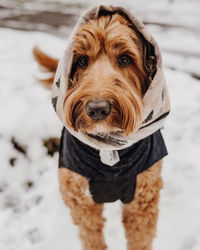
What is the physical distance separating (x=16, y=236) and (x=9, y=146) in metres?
1.02

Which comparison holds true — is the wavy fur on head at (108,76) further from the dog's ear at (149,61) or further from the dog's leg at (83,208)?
the dog's leg at (83,208)

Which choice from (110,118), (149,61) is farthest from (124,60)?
(110,118)

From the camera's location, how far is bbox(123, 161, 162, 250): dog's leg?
2164 mm

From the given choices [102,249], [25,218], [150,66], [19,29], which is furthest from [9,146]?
[19,29]

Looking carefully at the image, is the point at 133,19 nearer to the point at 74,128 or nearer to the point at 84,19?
the point at 84,19

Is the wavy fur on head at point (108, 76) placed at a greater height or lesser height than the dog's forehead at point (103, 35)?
lesser

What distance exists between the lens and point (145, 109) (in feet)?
6.13

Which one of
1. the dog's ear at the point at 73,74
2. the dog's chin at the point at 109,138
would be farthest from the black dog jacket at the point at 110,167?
the dog's ear at the point at 73,74

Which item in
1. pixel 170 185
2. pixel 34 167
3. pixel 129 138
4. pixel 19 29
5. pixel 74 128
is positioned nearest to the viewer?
pixel 74 128

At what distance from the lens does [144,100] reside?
186 cm

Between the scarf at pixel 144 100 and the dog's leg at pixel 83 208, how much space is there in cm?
33

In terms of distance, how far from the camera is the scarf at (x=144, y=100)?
180 cm

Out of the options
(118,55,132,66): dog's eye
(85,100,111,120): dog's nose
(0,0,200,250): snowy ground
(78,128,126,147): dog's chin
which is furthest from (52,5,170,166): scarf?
(0,0,200,250): snowy ground

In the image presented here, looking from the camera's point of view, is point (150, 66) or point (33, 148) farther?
point (33, 148)
